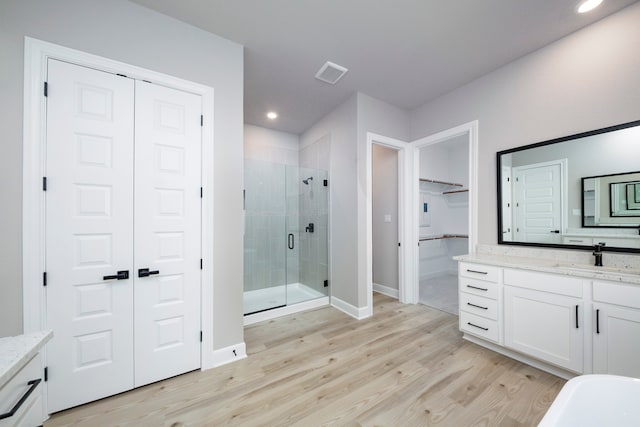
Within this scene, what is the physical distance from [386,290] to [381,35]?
3512 millimetres

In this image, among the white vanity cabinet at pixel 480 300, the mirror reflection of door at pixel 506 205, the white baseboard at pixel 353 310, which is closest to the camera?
A: the white vanity cabinet at pixel 480 300

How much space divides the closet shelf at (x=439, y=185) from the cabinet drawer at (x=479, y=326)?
2.84 metres

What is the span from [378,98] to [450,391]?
11.0 ft

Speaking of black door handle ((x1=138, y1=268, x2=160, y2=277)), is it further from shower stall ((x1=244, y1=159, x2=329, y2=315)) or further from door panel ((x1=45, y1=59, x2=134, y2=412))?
shower stall ((x1=244, y1=159, x2=329, y2=315))

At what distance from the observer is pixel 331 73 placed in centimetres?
274

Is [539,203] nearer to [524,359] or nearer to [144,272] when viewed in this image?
[524,359]

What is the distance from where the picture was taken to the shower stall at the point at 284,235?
336cm

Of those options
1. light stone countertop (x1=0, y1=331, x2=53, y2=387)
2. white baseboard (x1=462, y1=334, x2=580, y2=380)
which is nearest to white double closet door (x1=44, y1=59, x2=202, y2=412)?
light stone countertop (x1=0, y1=331, x2=53, y2=387)

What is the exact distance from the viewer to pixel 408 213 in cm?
356

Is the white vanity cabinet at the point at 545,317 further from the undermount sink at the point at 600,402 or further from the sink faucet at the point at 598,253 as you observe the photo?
the undermount sink at the point at 600,402

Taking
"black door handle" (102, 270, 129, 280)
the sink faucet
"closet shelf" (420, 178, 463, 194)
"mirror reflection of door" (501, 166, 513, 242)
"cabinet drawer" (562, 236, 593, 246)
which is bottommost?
"black door handle" (102, 270, 129, 280)

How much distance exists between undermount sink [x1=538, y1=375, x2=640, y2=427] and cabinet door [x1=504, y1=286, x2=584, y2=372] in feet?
4.74

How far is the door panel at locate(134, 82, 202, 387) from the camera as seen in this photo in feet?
6.07

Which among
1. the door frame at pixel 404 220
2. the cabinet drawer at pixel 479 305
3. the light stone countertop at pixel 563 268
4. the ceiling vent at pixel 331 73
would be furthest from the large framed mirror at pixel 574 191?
the ceiling vent at pixel 331 73
